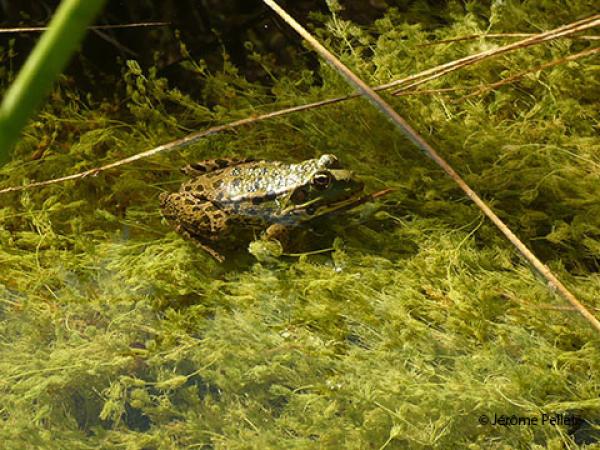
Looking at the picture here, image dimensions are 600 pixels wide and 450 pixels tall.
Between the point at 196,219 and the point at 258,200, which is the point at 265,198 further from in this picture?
the point at 196,219

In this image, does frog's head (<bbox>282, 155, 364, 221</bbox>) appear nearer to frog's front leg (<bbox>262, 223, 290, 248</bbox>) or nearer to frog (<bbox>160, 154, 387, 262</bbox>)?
frog (<bbox>160, 154, 387, 262</bbox>)

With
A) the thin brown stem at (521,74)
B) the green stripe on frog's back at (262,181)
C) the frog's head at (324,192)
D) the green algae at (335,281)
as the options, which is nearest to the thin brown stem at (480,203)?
the green algae at (335,281)

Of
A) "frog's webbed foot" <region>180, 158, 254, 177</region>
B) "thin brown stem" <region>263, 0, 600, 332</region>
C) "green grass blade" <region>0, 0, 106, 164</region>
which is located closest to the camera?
"green grass blade" <region>0, 0, 106, 164</region>

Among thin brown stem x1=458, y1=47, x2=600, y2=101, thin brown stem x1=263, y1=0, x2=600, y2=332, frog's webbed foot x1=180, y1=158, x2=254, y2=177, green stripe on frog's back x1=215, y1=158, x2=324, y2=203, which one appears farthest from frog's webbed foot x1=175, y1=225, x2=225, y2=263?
thin brown stem x1=458, y1=47, x2=600, y2=101

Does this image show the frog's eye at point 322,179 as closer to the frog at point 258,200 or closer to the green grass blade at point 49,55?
the frog at point 258,200

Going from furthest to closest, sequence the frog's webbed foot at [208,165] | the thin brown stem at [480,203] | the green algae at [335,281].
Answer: the frog's webbed foot at [208,165] < the green algae at [335,281] < the thin brown stem at [480,203]

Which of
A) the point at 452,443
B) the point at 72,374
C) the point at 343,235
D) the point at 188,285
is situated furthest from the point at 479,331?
the point at 72,374
